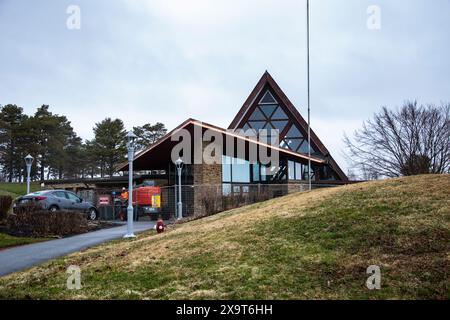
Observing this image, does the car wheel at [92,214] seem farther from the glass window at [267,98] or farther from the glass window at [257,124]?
the glass window at [267,98]

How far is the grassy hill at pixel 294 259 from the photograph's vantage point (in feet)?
19.6

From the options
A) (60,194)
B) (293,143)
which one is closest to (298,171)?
(293,143)

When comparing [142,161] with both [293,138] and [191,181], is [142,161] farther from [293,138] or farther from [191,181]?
[293,138]

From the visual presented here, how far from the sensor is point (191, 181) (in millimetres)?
27609

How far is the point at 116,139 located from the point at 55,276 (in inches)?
2068

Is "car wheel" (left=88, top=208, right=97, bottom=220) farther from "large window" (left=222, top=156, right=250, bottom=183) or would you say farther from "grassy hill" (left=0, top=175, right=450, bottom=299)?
"grassy hill" (left=0, top=175, right=450, bottom=299)

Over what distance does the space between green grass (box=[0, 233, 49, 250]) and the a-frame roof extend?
77.8 ft

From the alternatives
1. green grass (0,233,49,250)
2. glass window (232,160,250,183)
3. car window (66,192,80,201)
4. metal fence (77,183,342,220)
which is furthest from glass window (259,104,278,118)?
green grass (0,233,49,250)

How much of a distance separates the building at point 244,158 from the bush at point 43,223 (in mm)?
5598

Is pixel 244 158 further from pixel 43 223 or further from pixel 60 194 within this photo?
pixel 43 223

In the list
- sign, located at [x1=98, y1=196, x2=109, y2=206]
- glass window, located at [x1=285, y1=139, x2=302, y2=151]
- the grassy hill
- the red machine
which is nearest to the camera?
the grassy hill

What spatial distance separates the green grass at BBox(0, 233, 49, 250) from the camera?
13672 millimetres

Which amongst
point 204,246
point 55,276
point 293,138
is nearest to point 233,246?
point 204,246

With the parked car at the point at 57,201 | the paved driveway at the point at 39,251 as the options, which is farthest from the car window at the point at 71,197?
the paved driveway at the point at 39,251
